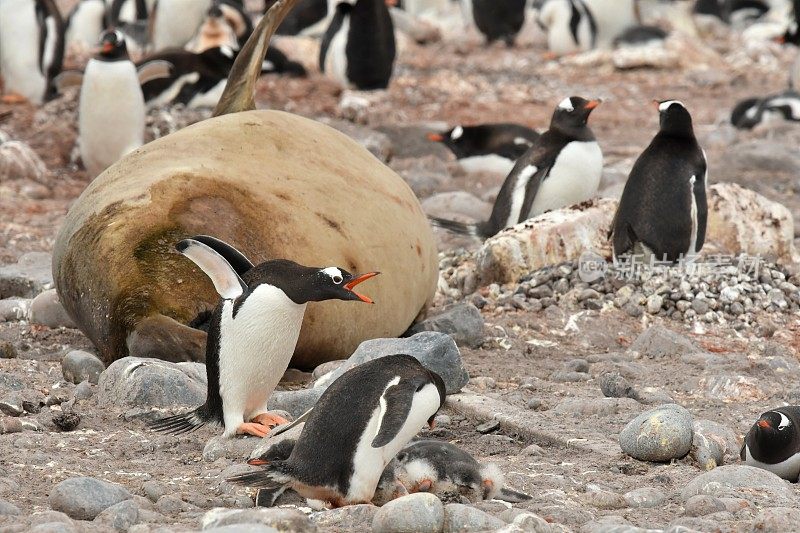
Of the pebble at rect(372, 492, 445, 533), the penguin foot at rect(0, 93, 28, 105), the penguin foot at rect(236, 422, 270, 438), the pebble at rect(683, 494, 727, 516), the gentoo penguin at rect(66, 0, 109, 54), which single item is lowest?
the gentoo penguin at rect(66, 0, 109, 54)

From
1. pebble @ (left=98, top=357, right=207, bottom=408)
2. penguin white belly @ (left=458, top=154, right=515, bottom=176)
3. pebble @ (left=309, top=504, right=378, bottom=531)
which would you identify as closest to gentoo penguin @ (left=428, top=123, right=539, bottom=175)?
penguin white belly @ (left=458, top=154, right=515, bottom=176)

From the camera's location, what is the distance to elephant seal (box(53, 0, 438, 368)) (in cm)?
457

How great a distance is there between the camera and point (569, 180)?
7281mm

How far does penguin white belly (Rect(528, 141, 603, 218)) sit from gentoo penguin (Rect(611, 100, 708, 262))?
663 mm

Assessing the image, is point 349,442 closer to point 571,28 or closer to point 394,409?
point 394,409

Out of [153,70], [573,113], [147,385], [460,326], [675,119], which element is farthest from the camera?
[153,70]

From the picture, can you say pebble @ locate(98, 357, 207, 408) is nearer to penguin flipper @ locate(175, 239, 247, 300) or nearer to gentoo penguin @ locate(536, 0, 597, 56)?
penguin flipper @ locate(175, 239, 247, 300)

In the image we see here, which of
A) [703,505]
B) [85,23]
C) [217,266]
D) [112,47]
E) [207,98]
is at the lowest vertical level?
[85,23]

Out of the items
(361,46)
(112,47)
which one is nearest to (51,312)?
(112,47)

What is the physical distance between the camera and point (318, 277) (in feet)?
12.3

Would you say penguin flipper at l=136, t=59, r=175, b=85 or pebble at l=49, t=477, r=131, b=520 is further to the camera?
penguin flipper at l=136, t=59, r=175, b=85

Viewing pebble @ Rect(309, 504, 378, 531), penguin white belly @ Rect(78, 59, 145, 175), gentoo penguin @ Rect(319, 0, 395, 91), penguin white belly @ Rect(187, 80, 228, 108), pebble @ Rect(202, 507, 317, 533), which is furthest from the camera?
gentoo penguin @ Rect(319, 0, 395, 91)

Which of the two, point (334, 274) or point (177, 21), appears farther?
point (177, 21)

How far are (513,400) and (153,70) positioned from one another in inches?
262
